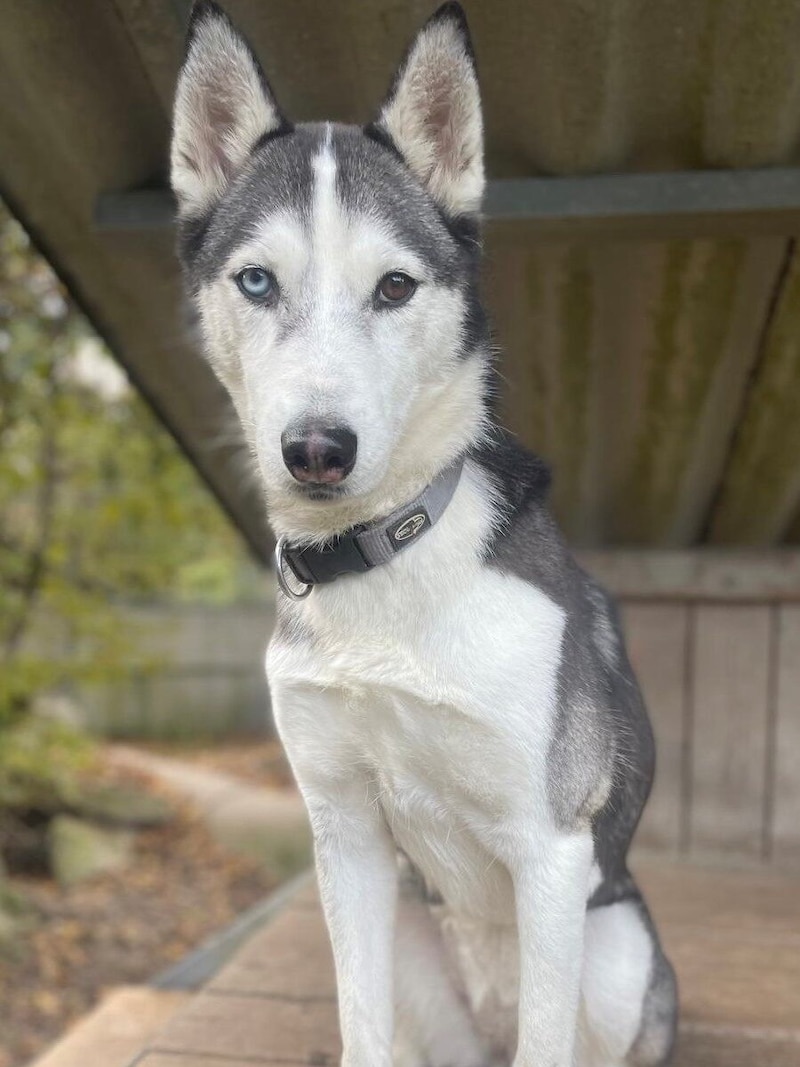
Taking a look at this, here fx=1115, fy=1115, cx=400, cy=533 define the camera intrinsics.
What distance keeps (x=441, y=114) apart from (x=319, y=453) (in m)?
0.63

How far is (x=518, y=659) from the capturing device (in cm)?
169

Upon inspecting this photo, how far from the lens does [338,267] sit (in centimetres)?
157

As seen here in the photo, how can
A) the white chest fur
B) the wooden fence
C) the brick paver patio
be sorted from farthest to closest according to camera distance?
1. the wooden fence
2. the brick paver patio
3. the white chest fur

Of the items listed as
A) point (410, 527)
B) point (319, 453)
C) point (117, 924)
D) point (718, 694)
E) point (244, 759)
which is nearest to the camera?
point (319, 453)

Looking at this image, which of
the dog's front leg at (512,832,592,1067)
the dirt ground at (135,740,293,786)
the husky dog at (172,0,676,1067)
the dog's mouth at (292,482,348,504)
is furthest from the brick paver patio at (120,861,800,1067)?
the dirt ground at (135,740,293,786)

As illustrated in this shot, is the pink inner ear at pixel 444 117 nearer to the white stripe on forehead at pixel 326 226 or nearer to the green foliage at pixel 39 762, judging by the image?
the white stripe on forehead at pixel 326 226

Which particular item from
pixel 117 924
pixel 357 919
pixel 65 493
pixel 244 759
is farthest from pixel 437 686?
pixel 244 759

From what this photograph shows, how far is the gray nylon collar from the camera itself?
1.73 m

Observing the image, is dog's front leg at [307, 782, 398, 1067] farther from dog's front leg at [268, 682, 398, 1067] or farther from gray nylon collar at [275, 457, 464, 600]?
gray nylon collar at [275, 457, 464, 600]

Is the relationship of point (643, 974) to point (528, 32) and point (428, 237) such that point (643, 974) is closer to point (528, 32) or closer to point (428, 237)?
point (428, 237)

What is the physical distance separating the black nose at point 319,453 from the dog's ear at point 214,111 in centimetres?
56

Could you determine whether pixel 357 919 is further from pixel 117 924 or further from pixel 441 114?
pixel 117 924

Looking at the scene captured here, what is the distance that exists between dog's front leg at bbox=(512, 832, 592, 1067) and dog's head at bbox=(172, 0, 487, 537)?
0.61m

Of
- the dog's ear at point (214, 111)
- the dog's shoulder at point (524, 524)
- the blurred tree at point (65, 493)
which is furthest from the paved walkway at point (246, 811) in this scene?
the dog's ear at point (214, 111)
